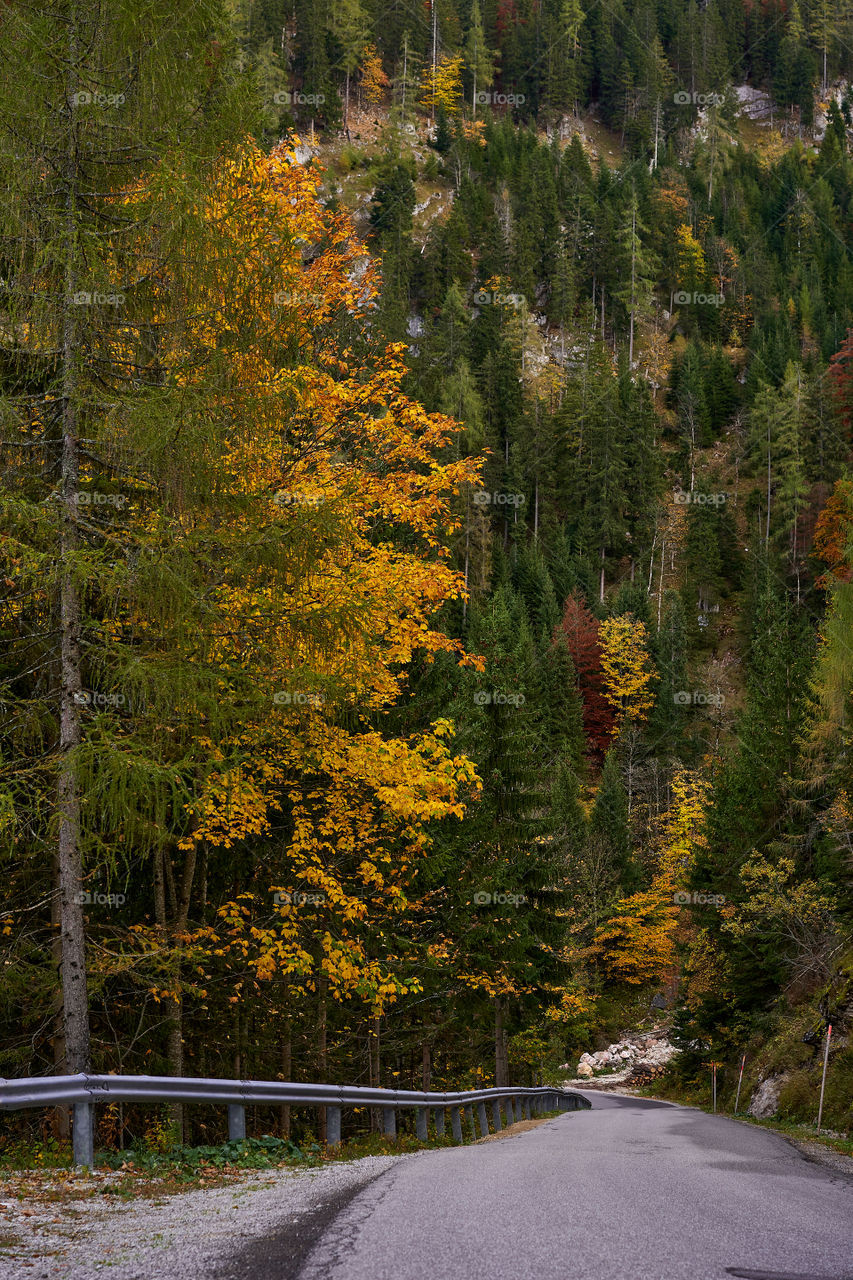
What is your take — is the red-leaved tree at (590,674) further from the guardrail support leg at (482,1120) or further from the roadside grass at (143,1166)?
the roadside grass at (143,1166)

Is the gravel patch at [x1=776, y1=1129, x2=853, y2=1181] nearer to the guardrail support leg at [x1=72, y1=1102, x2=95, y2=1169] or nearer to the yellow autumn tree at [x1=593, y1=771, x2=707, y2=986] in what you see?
the guardrail support leg at [x1=72, y1=1102, x2=95, y2=1169]

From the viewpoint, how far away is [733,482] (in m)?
91.9

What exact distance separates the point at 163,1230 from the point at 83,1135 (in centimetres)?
187

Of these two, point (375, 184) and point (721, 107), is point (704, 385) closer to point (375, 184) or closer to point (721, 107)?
point (375, 184)

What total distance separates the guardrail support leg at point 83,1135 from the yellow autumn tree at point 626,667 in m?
63.0

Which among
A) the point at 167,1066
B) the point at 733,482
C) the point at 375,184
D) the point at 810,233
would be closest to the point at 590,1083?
the point at 167,1066

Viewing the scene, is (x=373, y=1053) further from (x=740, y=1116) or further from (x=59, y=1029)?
(x=740, y=1116)

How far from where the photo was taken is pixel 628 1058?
51.9 m

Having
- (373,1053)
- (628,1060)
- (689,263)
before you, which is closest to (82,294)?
(373,1053)

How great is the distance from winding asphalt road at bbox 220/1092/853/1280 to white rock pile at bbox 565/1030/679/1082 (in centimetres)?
4354

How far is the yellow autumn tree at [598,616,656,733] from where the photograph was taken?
68.2 meters

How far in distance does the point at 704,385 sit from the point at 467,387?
3221 cm

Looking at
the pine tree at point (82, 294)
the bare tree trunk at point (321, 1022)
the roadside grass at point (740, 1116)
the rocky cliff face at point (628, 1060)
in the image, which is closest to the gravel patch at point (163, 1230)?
the pine tree at point (82, 294)

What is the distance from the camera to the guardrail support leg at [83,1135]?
6.58 m
